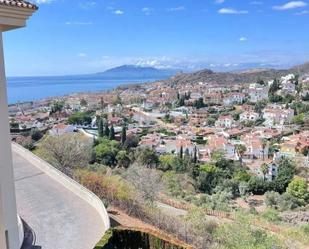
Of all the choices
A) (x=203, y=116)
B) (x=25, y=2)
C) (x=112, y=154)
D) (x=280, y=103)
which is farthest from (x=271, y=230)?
(x=280, y=103)

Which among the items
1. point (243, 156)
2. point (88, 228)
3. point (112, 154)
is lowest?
point (243, 156)

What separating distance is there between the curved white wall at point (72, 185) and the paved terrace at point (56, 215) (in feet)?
0.42

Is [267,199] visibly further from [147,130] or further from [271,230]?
[147,130]

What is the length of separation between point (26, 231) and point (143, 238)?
259 centimetres

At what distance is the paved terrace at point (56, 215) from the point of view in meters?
8.43

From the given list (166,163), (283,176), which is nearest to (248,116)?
(283,176)

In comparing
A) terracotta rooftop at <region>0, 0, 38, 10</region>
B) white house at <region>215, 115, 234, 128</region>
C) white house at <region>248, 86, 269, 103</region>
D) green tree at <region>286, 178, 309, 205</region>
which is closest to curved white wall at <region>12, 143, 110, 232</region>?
terracotta rooftop at <region>0, 0, 38, 10</region>

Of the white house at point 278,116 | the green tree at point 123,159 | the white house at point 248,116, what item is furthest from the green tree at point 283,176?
the white house at point 248,116

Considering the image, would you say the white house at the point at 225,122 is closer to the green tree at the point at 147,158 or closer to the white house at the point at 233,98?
the white house at the point at 233,98

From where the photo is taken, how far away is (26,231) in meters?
8.43

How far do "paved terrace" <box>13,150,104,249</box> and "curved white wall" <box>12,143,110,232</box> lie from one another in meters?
0.13

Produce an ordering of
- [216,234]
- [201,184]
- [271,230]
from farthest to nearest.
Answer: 1. [201,184]
2. [271,230]
3. [216,234]

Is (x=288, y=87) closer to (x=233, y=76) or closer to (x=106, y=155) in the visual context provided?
(x=233, y=76)

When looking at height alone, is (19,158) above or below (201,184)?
above
